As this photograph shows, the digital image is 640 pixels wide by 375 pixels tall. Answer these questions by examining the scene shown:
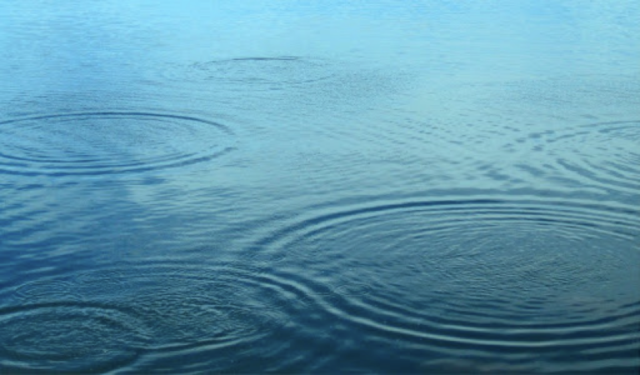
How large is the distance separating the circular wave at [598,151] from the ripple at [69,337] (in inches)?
194

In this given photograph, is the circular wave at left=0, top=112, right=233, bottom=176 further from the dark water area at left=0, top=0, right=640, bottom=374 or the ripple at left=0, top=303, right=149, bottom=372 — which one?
the ripple at left=0, top=303, right=149, bottom=372

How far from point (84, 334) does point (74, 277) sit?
112 centimetres

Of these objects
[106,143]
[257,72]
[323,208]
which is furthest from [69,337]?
[257,72]

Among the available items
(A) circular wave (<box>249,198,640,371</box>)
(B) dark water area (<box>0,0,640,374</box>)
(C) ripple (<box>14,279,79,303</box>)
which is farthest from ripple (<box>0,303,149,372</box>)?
(A) circular wave (<box>249,198,640,371</box>)

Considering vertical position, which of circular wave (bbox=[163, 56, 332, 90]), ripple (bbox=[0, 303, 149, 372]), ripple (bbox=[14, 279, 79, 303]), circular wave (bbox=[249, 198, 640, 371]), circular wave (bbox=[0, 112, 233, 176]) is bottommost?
ripple (bbox=[0, 303, 149, 372])

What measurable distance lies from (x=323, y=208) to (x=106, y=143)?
3.30 m

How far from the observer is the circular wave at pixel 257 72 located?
48.5ft

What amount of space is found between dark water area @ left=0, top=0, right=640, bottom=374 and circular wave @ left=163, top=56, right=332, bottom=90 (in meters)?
0.08

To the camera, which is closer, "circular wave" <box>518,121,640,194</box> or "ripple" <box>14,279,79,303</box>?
"ripple" <box>14,279,79,303</box>

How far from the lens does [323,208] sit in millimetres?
9250

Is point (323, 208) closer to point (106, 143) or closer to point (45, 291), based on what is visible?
point (45, 291)

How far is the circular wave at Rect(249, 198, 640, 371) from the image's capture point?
6578 mm

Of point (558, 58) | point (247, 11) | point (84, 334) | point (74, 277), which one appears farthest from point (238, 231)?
point (247, 11)

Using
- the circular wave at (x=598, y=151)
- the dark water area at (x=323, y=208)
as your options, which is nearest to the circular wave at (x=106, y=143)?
the dark water area at (x=323, y=208)
